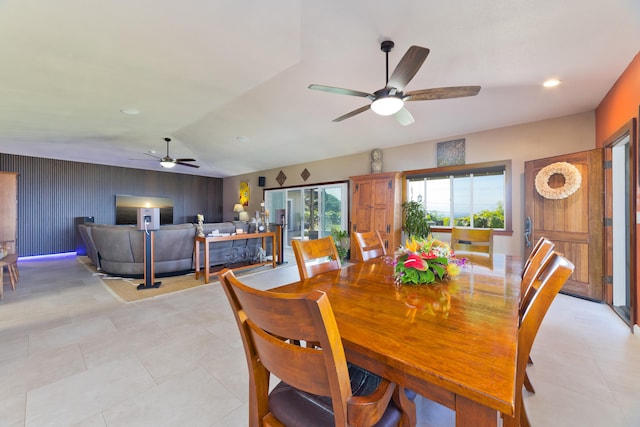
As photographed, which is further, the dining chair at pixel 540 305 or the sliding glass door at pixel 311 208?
the sliding glass door at pixel 311 208

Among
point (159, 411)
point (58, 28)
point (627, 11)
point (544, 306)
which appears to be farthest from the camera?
point (58, 28)

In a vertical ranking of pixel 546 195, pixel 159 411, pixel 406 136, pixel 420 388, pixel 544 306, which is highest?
pixel 406 136

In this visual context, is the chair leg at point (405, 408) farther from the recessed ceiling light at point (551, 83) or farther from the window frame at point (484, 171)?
the window frame at point (484, 171)

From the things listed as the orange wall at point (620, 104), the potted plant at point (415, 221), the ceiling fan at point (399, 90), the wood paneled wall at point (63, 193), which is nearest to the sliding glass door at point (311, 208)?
the potted plant at point (415, 221)

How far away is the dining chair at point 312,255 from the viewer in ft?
5.26

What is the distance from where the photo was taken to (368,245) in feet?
7.55

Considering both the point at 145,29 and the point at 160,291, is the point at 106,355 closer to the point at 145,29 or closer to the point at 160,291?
the point at 160,291

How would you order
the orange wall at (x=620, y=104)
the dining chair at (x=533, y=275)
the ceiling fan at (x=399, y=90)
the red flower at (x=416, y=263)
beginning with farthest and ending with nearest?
the orange wall at (x=620, y=104) → the ceiling fan at (x=399, y=90) → the red flower at (x=416, y=263) → the dining chair at (x=533, y=275)

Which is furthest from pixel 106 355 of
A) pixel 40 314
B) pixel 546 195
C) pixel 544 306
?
pixel 546 195

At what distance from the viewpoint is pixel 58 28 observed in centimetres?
240

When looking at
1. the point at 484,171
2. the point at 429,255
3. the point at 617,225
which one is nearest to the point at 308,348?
the point at 429,255

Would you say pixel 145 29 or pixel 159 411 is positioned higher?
pixel 145 29

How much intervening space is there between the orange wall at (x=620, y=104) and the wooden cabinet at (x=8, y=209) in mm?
8915

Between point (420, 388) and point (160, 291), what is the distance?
4.09 meters
